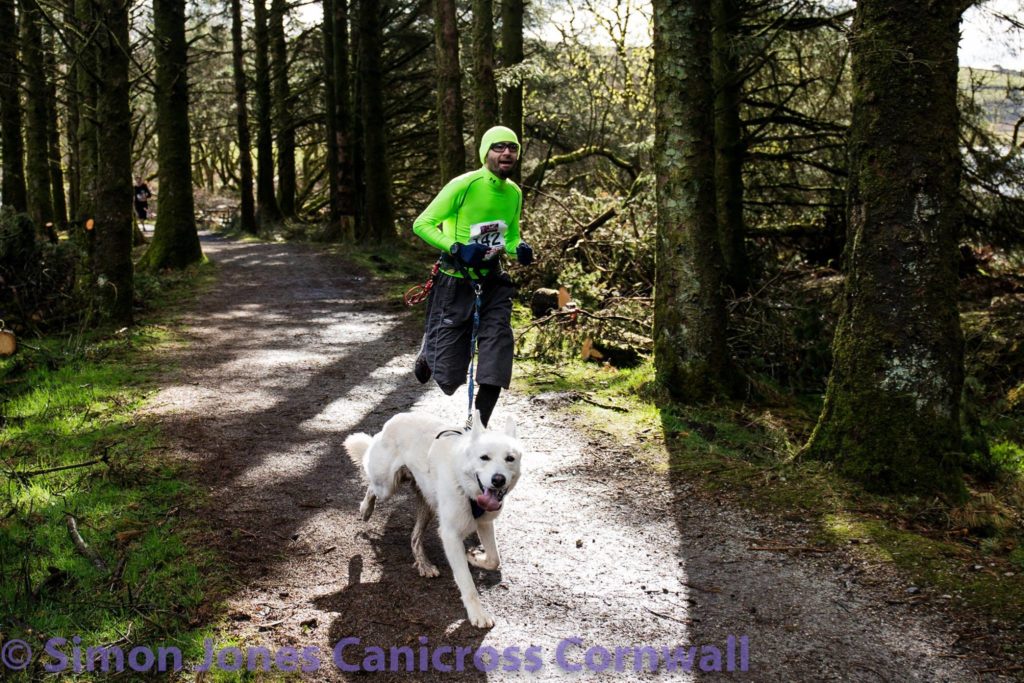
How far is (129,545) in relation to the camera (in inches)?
190

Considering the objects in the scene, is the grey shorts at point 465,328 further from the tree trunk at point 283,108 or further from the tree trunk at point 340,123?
the tree trunk at point 283,108

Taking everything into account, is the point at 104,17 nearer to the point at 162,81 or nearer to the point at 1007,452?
the point at 162,81

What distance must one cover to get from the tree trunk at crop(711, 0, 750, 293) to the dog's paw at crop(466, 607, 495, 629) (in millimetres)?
7905

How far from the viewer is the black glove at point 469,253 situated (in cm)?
541

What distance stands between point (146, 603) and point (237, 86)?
26389mm

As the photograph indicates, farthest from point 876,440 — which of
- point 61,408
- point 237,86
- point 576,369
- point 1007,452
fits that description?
point 237,86

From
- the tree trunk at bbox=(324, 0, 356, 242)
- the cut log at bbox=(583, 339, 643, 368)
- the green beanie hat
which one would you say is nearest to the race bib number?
the green beanie hat

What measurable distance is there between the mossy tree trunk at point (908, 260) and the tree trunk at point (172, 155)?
1478 centimetres

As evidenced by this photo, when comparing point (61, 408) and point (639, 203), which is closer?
point (61, 408)

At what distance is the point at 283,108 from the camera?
28.2 meters

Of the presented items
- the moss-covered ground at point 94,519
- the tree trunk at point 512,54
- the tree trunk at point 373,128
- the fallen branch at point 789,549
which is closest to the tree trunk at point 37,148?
the tree trunk at point 373,128

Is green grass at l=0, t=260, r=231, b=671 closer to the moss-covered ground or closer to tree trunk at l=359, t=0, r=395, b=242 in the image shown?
the moss-covered ground

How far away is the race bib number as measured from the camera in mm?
5750

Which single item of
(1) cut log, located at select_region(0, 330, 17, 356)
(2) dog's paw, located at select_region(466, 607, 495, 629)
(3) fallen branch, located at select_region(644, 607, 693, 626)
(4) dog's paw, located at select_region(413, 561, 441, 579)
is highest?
(1) cut log, located at select_region(0, 330, 17, 356)
